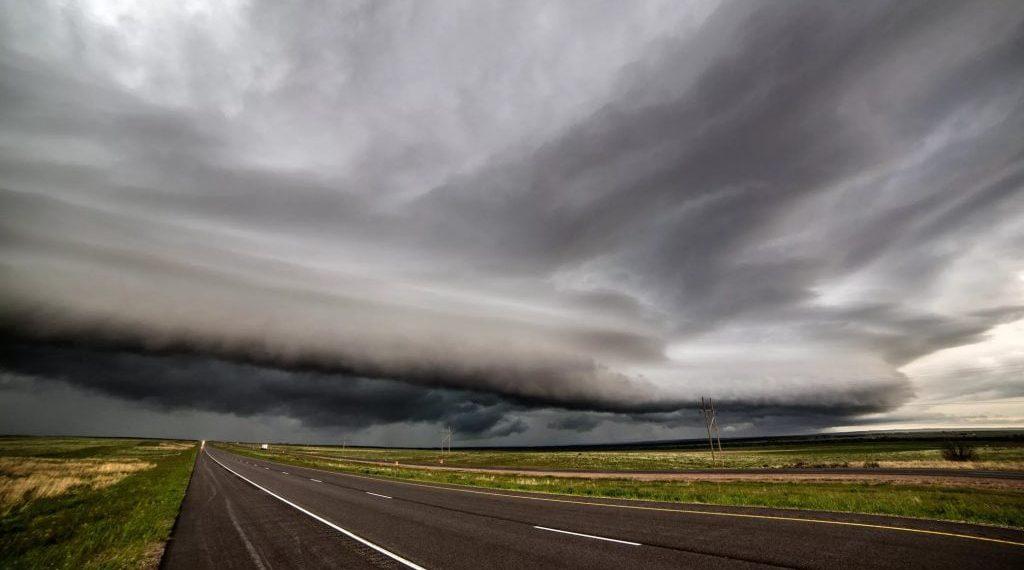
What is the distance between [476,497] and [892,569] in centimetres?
1687

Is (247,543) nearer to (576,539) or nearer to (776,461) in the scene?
(576,539)

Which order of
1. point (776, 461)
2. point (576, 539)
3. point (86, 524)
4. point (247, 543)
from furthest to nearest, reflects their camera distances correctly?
point (776, 461)
point (86, 524)
point (247, 543)
point (576, 539)

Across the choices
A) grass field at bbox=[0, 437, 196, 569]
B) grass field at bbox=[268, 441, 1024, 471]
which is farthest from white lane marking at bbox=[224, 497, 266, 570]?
grass field at bbox=[268, 441, 1024, 471]

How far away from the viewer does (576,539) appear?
1080 cm

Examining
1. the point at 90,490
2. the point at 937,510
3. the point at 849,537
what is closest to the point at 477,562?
the point at 849,537

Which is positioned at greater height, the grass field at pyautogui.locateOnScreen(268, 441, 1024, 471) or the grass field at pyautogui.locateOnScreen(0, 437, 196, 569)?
the grass field at pyautogui.locateOnScreen(0, 437, 196, 569)

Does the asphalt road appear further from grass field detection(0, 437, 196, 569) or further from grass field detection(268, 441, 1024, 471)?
grass field detection(268, 441, 1024, 471)

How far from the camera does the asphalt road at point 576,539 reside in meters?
8.56

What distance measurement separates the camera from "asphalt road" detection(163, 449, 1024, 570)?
8562mm

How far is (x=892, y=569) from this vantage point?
25.1 feet

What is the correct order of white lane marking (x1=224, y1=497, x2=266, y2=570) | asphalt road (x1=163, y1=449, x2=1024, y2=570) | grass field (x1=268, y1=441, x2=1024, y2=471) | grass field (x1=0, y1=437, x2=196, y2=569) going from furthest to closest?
grass field (x1=268, y1=441, x2=1024, y2=471)
grass field (x1=0, y1=437, x2=196, y2=569)
white lane marking (x1=224, y1=497, x2=266, y2=570)
asphalt road (x1=163, y1=449, x2=1024, y2=570)

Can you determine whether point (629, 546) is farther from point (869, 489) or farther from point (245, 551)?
point (869, 489)

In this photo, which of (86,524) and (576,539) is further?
(86,524)

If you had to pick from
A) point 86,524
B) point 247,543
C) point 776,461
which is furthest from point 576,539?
point 776,461
